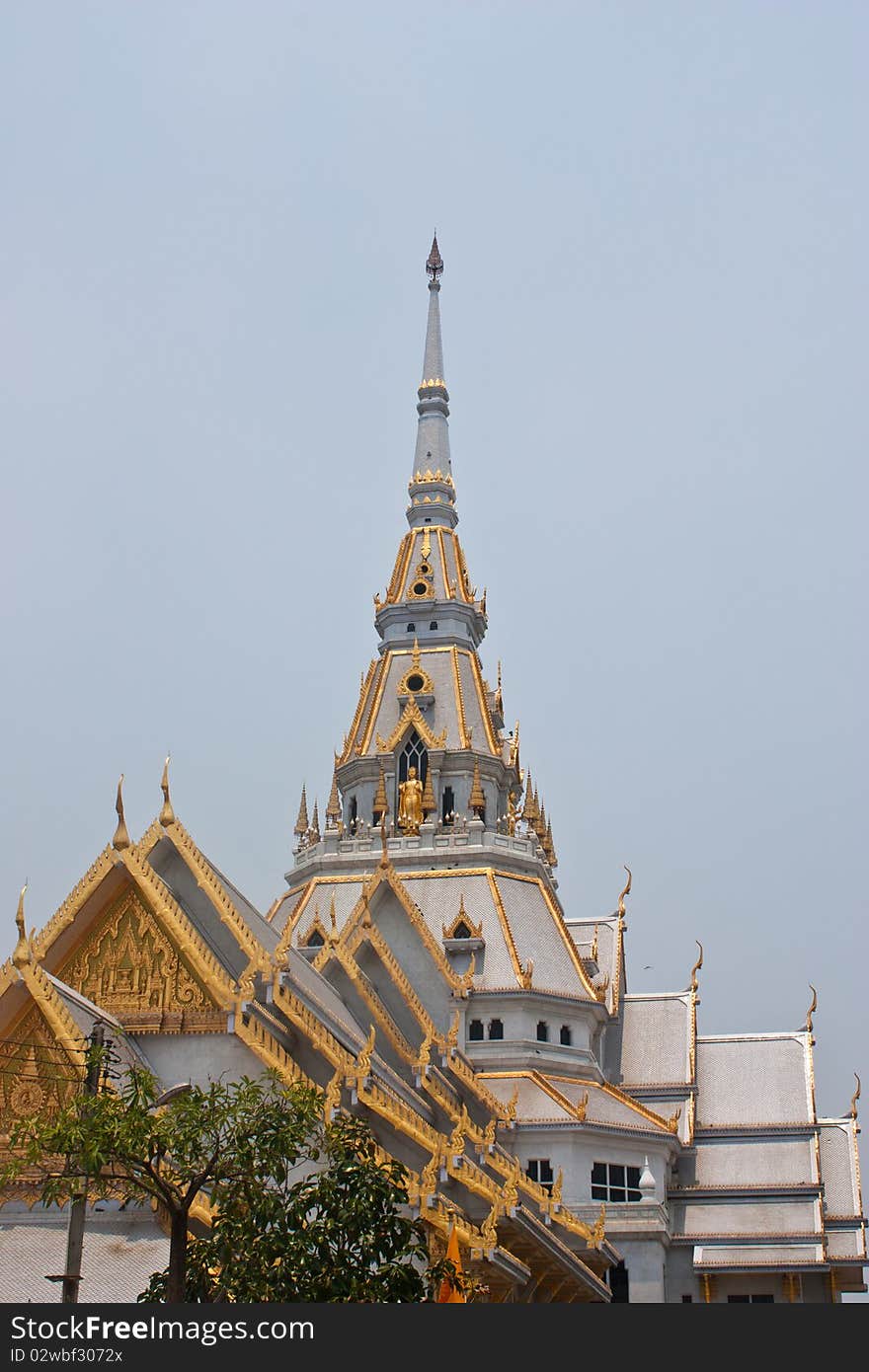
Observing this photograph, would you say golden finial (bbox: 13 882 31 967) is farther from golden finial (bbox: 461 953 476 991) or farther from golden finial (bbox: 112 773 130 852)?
golden finial (bbox: 461 953 476 991)

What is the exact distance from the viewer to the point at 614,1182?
1807 inches


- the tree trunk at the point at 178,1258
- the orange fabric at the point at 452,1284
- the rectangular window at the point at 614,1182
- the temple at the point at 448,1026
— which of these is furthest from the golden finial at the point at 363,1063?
the rectangular window at the point at 614,1182

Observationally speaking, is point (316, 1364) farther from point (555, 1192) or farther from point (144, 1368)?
point (555, 1192)

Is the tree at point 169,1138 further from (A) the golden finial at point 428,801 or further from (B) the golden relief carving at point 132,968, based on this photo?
Answer: (A) the golden finial at point 428,801

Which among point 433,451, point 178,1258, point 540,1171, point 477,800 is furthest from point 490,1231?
point 433,451

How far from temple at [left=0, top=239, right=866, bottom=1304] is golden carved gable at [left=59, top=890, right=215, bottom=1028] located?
3 centimetres

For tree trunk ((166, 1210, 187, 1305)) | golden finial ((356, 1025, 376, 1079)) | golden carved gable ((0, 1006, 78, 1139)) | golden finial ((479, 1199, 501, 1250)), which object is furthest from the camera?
golden finial ((356, 1025, 376, 1079))

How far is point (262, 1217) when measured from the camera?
18797 mm

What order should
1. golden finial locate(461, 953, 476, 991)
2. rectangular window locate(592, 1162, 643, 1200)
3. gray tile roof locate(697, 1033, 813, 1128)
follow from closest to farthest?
rectangular window locate(592, 1162, 643, 1200), golden finial locate(461, 953, 476, 991), gray tile roof locate(697, 1033, 813, 1128)

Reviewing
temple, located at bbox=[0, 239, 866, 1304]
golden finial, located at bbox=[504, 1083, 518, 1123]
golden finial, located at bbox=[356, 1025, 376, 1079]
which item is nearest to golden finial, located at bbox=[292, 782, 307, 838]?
temple, located at bbox=[0, 239, 866, 1304]

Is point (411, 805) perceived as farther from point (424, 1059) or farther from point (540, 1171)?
point (424, 1059)

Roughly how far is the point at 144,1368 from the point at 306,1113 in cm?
549

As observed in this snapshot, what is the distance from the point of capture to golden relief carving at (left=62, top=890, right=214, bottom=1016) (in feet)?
88.9

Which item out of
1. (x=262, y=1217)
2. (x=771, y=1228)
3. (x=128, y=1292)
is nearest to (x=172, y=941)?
(x=128, y=1292)
